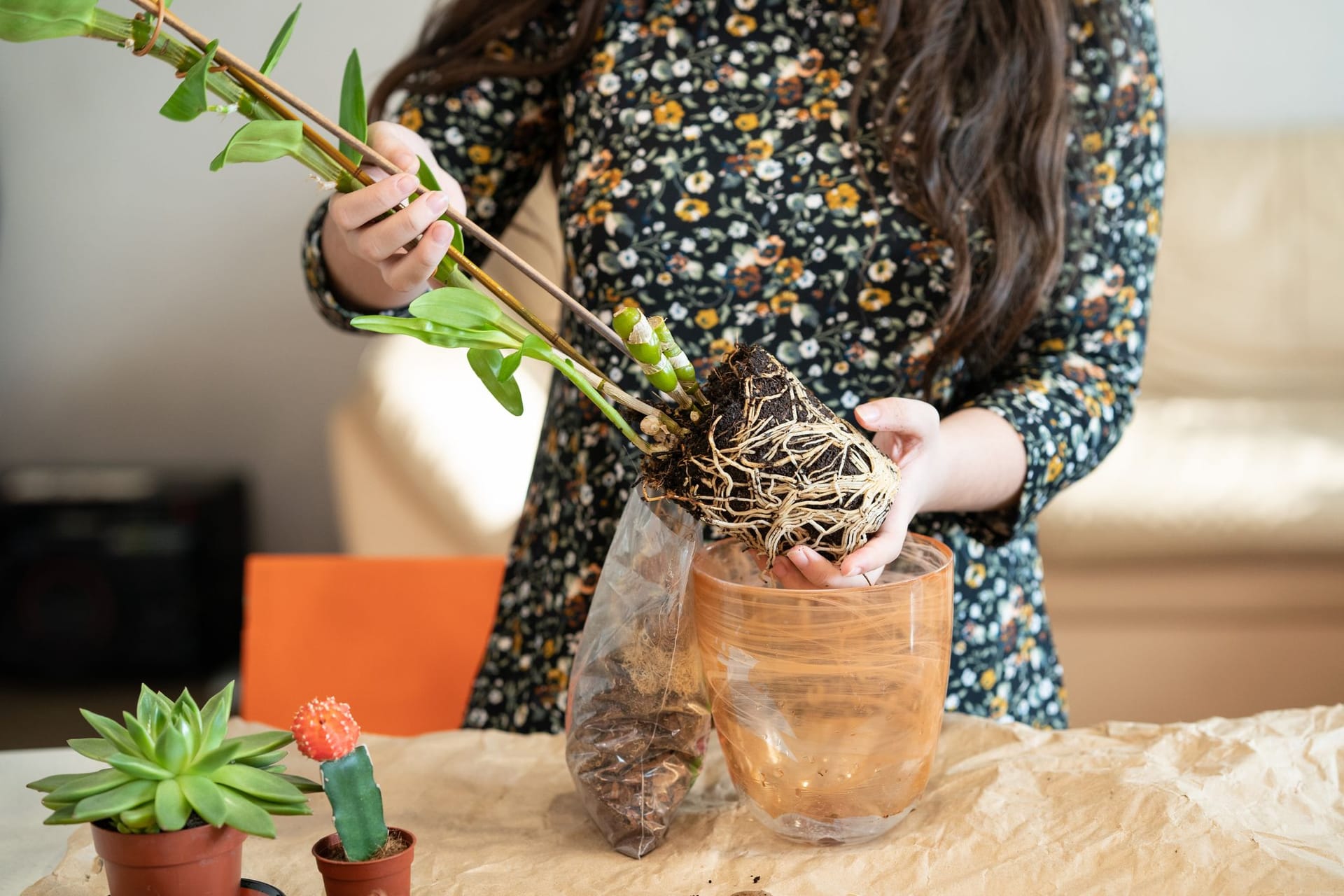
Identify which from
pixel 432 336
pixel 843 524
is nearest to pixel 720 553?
pixel 843 524

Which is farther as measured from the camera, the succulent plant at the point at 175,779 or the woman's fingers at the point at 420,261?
the woman's fingers at the point at 420,261

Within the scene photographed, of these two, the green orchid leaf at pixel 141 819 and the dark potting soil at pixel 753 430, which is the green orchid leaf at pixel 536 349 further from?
the green orchid leaf at pixel 141 819

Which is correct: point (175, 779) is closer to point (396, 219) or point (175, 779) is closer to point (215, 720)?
point (215, 720)

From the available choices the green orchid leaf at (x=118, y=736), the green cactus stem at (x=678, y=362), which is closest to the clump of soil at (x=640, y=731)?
the green cactus stem at (x=678, y=362)

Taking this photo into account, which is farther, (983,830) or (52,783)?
(983,830)

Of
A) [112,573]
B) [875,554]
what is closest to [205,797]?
[875,554]

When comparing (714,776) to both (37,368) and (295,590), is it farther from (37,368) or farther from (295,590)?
(37,368)

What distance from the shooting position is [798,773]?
53cm

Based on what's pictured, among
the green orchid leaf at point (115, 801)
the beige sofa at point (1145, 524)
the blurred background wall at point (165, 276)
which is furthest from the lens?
the blurred background wall at point (165, 276)

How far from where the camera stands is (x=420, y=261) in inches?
21.6

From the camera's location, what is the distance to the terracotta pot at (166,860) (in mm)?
419

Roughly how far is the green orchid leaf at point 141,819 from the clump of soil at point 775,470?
266 mm

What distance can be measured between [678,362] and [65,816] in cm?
33

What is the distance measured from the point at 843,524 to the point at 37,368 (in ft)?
8.52
